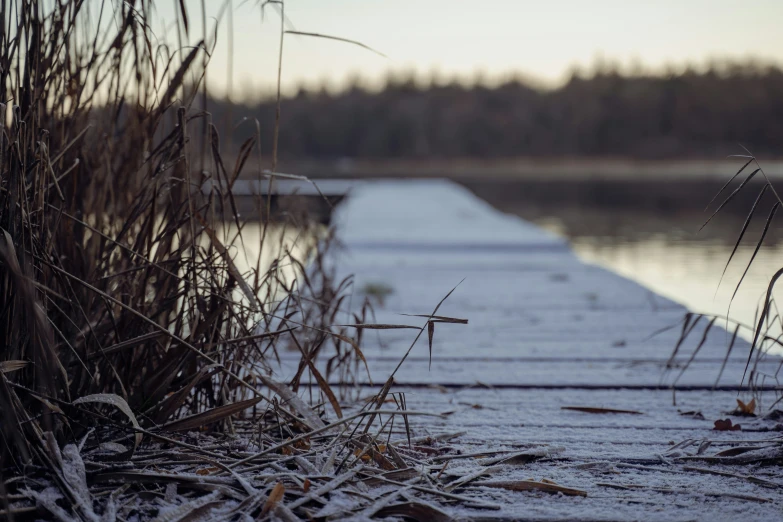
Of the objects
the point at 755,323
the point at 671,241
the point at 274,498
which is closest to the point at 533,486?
the point at 274,498

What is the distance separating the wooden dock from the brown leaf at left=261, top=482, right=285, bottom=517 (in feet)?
0.68

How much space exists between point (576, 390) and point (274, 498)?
834mm

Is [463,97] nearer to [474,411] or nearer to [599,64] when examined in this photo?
[599,64]

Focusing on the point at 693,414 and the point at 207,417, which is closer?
the point at 207,417

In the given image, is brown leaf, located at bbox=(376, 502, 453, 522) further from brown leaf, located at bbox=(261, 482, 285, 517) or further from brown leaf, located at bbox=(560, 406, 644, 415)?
brown leaf, located at bbox=(560, 406, 644, 415)

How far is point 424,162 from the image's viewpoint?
1438 inches

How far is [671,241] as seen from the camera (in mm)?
6656

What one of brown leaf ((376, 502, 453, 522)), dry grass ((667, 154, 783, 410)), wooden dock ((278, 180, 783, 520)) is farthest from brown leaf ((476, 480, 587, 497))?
dry grass ((667, 154, 783, 410))

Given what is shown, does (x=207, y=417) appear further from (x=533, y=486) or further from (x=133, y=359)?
(x=533, y=486)

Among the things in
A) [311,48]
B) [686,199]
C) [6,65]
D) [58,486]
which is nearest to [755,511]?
[58,486]

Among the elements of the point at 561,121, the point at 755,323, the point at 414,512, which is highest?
the point at 561,121

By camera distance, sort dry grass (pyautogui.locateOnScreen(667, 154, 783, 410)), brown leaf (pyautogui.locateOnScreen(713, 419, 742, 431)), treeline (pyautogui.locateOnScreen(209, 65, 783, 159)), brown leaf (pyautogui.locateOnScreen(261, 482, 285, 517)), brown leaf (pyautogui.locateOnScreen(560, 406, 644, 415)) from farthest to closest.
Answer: treeline (pyautogui.locateOnScreen(209, 65, 783, 159)), brown leaf (pyautogui.locateOnScreen(560, 406, 644, 415)), brown leaf (pyautogui.locateOnScreen(713, 419, 742, 431)), dry grass (pyautogui.locateOnScreen(667, 154, 783, 410)), brown leaf (pyautogui.locateOnScreen(261, 482, 285, 517))

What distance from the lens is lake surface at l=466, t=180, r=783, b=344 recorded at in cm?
401

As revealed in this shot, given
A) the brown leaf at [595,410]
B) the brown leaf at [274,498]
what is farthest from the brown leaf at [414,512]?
the brown leaf at [595,410]
